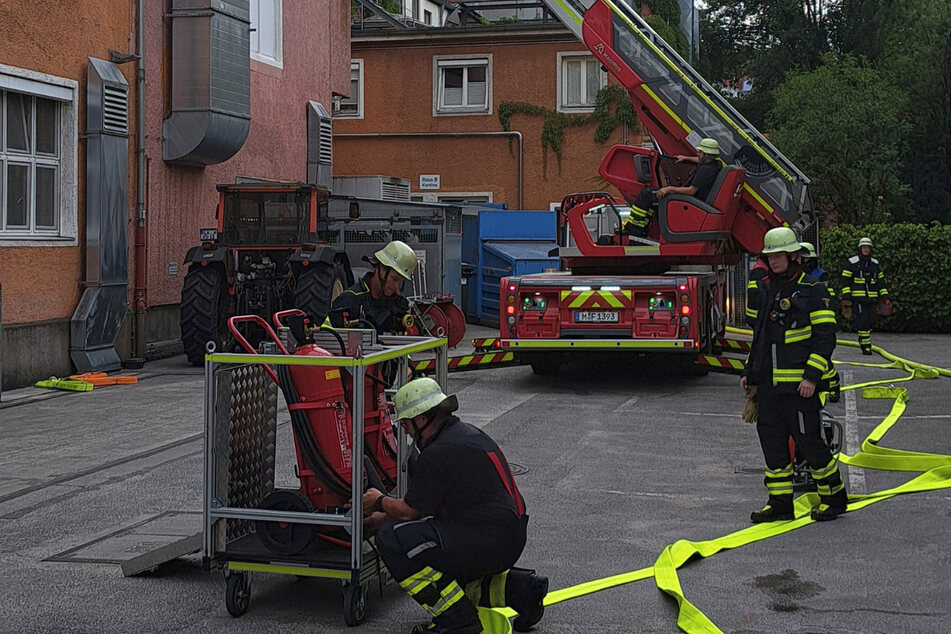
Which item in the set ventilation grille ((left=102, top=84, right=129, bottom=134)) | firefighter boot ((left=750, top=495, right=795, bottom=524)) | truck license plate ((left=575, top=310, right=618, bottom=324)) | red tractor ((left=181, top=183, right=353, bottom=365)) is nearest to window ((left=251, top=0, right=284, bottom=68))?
red tractor ((left=181, top=183, right=353, bottom=365))

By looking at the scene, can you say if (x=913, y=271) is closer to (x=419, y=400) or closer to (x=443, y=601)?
(x=419, y=400)

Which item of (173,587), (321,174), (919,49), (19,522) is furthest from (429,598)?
(919,49)

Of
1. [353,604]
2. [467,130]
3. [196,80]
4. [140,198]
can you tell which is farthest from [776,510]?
[467,130]

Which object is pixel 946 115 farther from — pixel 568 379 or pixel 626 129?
pixel 568 379

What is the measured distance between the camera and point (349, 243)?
21.8 metres

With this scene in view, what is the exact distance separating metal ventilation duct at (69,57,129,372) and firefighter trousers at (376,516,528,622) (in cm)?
1123

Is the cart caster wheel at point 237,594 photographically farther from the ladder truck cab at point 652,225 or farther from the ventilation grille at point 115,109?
the ventilation grille at point 115,109

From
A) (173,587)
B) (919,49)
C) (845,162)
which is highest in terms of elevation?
(919,49)

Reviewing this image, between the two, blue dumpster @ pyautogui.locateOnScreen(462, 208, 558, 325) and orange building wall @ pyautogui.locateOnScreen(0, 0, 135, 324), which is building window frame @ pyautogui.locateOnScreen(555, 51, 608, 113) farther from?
orange building wall @ pyautogui.locateOnScreen(0, 0, 135, 324)

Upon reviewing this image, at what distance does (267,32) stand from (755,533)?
17.0m

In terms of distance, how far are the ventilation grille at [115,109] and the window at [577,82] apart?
51.5ft

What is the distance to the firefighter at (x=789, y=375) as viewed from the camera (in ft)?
27.3

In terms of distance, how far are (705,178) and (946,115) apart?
19.3 meters

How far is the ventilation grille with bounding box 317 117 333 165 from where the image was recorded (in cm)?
2453
